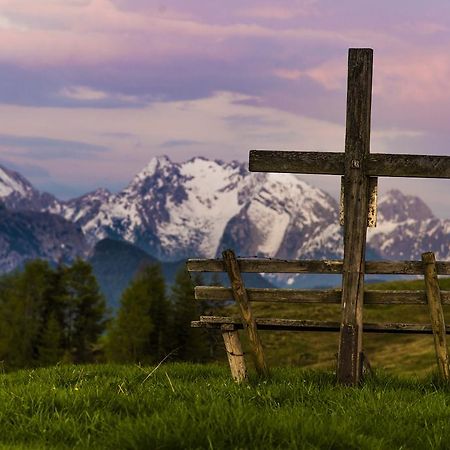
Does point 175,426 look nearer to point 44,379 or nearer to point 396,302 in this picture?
point 44,379

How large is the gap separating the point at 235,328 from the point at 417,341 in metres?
108

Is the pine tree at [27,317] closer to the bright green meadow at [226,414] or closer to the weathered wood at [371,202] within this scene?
the bright green meadow at [226,414]

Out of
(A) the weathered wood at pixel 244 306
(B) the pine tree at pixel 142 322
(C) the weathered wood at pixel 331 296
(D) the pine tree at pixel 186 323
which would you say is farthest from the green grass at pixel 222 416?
(B) the pine tree at pixel 142 322

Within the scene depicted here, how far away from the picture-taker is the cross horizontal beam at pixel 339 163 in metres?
12.4

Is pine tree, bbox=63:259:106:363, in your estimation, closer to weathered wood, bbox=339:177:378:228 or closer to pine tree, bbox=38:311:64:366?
pine tree, bbox=38:311:64:366

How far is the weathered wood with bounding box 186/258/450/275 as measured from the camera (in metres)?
12.2

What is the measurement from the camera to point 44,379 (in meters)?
12.2

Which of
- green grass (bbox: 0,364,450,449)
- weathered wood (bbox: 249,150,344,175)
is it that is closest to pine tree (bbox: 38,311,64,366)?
weathered wood (bbox: 249,150,344,175)

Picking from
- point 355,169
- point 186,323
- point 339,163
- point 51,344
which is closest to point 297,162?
point 339,163

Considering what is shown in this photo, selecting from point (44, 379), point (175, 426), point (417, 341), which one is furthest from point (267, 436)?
point (417, 341)

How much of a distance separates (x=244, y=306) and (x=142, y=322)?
8298cm

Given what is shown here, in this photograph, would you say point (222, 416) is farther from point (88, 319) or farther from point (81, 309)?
point (88, 319)

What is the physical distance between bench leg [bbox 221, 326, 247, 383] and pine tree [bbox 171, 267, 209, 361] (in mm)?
76841

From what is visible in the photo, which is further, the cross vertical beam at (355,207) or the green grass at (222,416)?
the cross vertical beam at (355,207)
